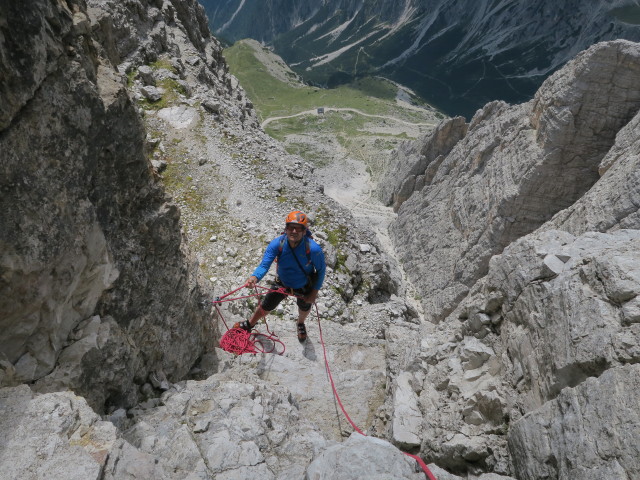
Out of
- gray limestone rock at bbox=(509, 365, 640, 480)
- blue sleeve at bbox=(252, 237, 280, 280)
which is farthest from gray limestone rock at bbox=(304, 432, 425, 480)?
blue sleeve at bbox=(252, 237, 280, 280)

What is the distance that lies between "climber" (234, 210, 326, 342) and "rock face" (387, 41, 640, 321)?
23.0m

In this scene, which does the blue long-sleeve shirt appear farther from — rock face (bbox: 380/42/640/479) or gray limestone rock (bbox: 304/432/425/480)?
Answer: gray limestone rock (bbox: 304/432/425/480)

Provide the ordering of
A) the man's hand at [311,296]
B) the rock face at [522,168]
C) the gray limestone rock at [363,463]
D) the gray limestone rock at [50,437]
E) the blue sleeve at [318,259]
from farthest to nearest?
the rock face at [522,168]
the man's hand at [311,296]
the blue sleeve at [318,259]
the gray limestone rock at [363,463]
the gray limestone rock at [50,437]

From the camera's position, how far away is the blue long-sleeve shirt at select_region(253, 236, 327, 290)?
10086 mm

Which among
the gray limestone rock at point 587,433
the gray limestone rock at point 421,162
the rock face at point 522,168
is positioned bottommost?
the gray limestone rock at point 587,433

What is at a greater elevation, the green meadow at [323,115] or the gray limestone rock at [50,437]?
the green meadow at [323,115]

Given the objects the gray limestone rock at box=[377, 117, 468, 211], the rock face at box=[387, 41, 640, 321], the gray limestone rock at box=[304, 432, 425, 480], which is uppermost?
the gray limestone rock at box=[377, 117, 468, 211]

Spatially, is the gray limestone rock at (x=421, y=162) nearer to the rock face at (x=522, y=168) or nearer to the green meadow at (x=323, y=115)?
the rock face at (x=522, y=168)

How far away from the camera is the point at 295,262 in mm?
10391

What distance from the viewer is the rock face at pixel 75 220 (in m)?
4.60

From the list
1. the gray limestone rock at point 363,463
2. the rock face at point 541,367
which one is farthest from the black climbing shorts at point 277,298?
the gray limestone rock at point 363,463

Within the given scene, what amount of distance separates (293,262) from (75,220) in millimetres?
5758

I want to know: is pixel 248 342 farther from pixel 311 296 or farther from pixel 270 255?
pixel 270 255

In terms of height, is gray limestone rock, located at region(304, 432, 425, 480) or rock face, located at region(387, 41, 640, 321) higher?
rock face, located at region(387, 41, 640, 321)
